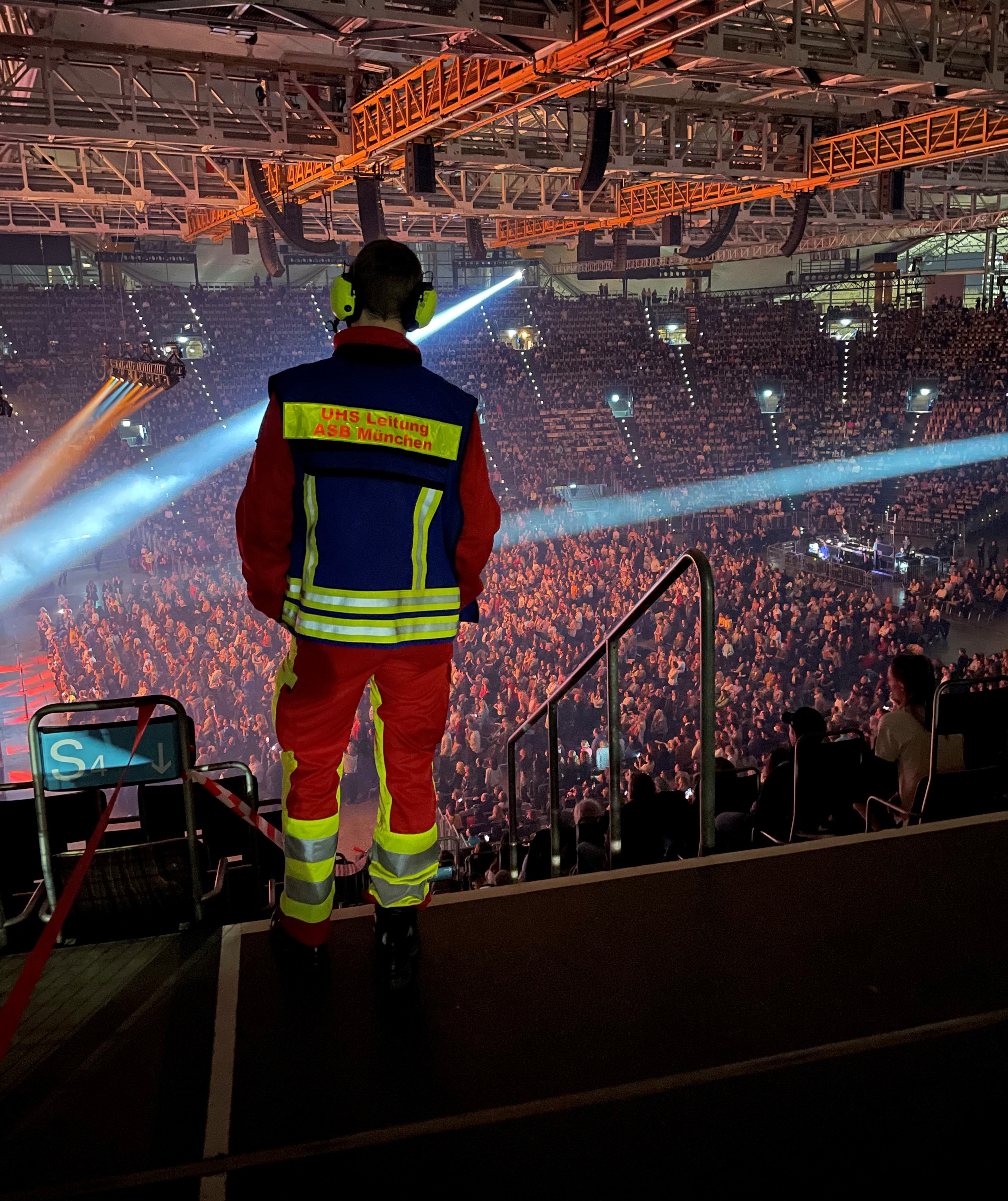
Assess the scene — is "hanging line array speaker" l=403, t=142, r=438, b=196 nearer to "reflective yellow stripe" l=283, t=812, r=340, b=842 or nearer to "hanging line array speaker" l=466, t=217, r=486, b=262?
"hanging line array speaker" l=466, t=217, r=486, b=262

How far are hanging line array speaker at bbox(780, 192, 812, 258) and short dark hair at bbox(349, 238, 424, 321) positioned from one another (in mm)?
9439

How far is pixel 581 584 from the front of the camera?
12.9m

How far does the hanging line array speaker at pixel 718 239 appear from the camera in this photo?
35.1ft

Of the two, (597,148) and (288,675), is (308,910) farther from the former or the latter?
(597,148)

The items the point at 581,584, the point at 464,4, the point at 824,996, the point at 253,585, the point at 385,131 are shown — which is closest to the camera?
the point at 824,996

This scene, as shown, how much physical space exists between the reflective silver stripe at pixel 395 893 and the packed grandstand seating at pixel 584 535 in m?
2.03

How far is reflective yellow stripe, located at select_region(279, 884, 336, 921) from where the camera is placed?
1984 mm

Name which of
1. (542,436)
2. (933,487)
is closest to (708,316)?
(542,436)

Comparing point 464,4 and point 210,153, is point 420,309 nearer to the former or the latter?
point 464,4

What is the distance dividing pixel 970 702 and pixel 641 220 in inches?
447

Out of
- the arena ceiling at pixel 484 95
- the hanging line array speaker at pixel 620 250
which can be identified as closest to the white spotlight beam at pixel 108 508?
the arena ceiling at pixel 484 95

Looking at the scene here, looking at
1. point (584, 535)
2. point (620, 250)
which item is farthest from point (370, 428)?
point (584, 535)

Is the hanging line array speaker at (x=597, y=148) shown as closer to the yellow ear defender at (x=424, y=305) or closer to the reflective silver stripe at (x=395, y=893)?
the yellow ear defender at (x=424, y=305)

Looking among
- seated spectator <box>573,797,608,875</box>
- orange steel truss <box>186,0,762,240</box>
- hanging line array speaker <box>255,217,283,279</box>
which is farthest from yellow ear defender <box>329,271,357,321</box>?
hanging line array speaker <box>255,217,283,279</box>
